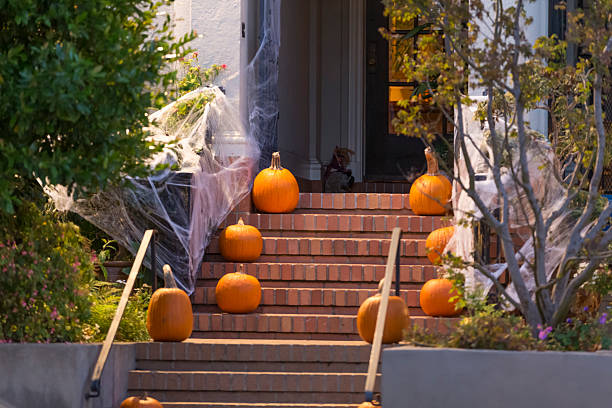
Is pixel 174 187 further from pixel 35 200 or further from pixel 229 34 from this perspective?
pixel 229 34

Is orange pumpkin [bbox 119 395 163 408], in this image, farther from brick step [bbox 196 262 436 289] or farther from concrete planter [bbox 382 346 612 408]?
brick step [bbox 196 262 436 289]

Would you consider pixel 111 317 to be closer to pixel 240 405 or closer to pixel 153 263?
pixel 153 263

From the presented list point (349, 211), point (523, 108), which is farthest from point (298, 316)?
point (523, 108)

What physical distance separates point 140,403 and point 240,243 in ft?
6.81

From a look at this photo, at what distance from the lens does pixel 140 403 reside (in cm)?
550

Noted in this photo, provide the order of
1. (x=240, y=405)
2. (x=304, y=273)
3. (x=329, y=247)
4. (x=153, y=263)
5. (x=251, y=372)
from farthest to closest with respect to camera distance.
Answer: (x=329, y=247) < (x=304, y=273) < (x=153, y=263) < (x=251, y=372) < (x=240, y=405)

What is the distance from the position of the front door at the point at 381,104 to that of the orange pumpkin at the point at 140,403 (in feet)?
19.5

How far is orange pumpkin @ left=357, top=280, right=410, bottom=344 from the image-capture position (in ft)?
19.7

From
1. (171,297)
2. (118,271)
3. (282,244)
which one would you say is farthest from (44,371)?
(282,244)

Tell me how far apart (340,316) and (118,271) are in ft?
6.04

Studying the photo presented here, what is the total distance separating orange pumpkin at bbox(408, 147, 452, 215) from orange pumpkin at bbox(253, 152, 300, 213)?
1050 mm

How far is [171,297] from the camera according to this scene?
20.5 ft

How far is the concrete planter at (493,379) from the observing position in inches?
190

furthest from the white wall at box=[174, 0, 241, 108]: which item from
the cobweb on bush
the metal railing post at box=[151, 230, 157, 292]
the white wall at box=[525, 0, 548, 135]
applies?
the white wall at box=[525, 0, 548, 135]
